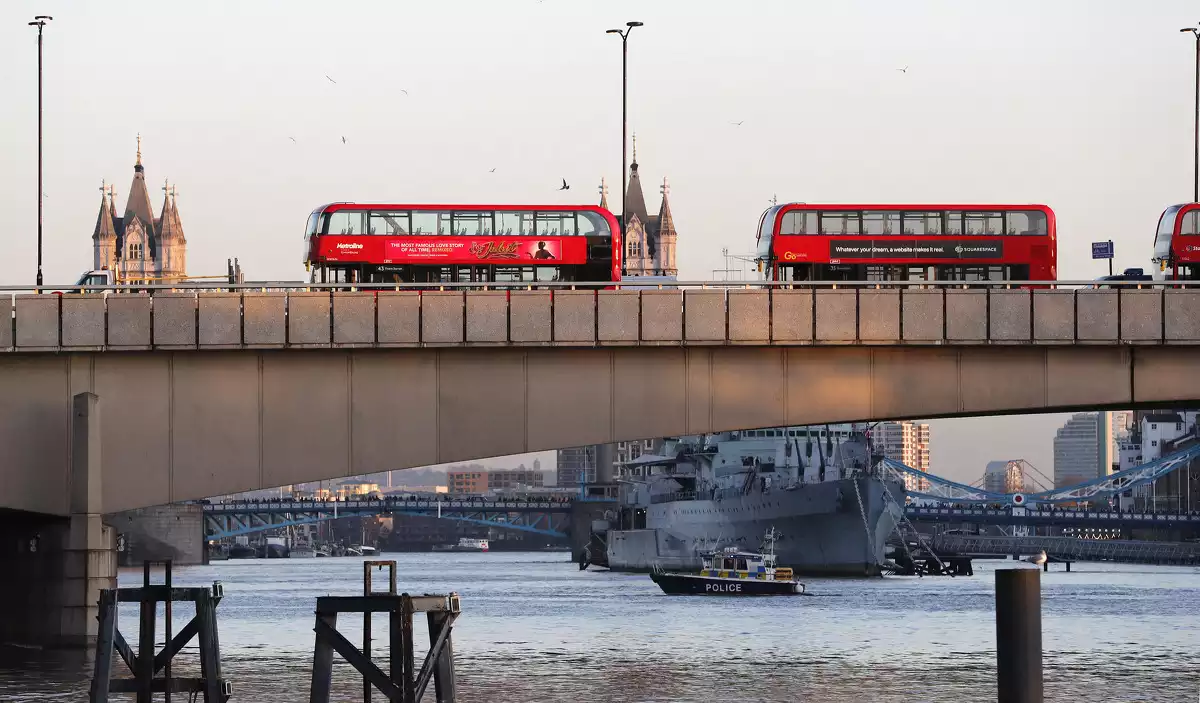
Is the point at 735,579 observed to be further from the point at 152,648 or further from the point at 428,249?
the point at 152,648

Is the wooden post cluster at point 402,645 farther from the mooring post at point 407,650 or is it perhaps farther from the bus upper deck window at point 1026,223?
the bus upper deck window at point 1026,223

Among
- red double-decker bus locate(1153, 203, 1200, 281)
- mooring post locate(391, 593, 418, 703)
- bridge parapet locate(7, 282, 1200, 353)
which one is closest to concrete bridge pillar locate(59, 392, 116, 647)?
bridge parapet locate(7, 282, 1200, 353)

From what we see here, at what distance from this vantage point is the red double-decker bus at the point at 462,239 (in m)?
59.9

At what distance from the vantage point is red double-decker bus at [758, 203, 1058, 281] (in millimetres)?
62812

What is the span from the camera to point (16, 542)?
47.7 metres

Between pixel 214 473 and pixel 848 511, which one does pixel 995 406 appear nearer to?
pixel 214 473

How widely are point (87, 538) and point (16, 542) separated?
3.56 meters

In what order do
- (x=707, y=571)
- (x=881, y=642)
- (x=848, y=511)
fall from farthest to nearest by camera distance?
1. (x=848, y=511)
2. (x=707, y=571)
3. (x=881, y=642)

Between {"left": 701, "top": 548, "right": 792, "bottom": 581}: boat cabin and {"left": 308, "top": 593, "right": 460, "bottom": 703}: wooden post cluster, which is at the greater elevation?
{"left": 308, "top": 593, "right": 460, "bottom": 703}: wooden post cluster

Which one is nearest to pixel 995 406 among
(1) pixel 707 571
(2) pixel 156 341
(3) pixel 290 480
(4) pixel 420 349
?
(4) pixel 420 349

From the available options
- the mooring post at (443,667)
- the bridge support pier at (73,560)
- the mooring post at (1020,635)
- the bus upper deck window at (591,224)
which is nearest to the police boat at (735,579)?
the bus upper deck window at (591,224)

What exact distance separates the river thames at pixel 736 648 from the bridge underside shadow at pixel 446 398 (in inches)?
224

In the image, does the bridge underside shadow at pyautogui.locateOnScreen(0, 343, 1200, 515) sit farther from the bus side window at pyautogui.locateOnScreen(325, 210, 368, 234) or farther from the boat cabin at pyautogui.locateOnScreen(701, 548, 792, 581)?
the boat cabin at pyautogui.locateOnScreen(701, 548, 792, 581)

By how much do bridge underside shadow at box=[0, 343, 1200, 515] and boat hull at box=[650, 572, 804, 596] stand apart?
64155 mm
